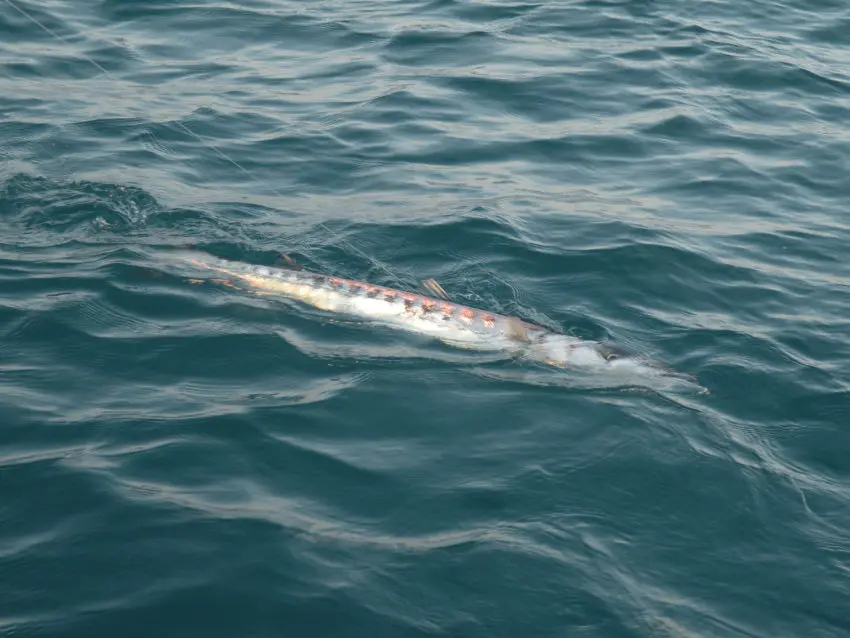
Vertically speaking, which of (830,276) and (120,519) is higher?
(120,519)

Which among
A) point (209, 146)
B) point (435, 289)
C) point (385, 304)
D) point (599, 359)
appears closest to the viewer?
point (599, 359)

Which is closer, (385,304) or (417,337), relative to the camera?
(417,337)

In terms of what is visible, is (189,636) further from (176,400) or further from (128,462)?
(176,400)

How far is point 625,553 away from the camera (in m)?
5.76

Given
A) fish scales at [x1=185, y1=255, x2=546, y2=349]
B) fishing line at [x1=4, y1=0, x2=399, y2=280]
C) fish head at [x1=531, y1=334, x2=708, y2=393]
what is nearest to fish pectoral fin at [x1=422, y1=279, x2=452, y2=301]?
fish scales at [x1=185, y1=255, x2=546, y2=349]

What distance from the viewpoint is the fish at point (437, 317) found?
7809 mm

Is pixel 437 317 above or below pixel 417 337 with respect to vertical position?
above

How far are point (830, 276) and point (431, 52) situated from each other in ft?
23.8

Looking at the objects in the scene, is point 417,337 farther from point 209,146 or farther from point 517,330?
point 209,146

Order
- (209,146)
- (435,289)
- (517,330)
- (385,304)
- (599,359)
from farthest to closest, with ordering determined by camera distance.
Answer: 1. (209,146)
2. (435,289)
3. (385,304)
4. (517,330)
5. (599,359)

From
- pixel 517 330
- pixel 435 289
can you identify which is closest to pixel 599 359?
pixel 517 330

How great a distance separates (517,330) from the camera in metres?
8.11

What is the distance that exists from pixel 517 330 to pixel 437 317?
61 centimetres

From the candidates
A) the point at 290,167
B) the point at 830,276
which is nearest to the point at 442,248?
the point at 290,167
